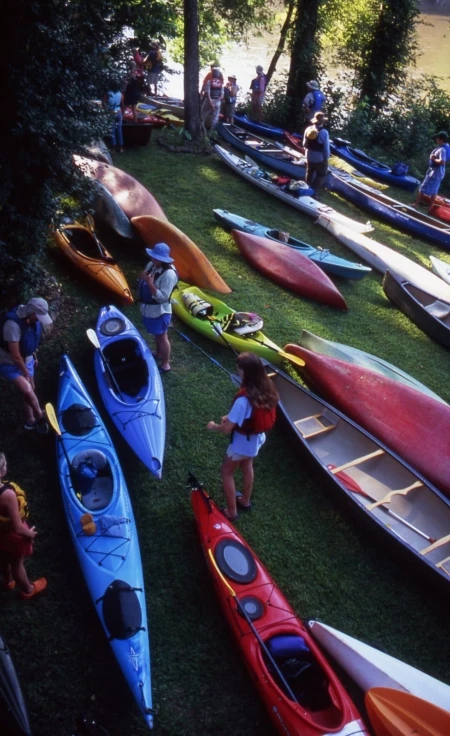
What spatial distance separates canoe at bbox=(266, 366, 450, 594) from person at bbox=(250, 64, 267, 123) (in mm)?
11643

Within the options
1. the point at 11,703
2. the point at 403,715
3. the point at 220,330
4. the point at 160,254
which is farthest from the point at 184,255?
the point at 403,715

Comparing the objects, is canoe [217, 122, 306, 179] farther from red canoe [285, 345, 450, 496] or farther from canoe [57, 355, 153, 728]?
canoe [57, 355, 153, 728]

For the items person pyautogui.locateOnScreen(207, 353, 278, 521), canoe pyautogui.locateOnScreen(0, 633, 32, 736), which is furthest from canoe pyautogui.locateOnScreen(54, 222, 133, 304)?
canoe pyautogui.locateOnScreen(0, 633, 32, 736)

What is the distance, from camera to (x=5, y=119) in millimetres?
4410

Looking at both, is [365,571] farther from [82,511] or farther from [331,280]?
[331,280]

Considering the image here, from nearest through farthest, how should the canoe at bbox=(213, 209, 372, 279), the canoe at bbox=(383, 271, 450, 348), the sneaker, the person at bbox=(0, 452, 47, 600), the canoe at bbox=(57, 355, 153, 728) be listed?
1. the person at bbox=(0, 452, 47, 600)
2. the canoe at bbox=(57, 355, 153, 728)
3. the sneaker
4. the canoe at bbox=(383, 271, 450, 348)
5. the canoe at bbox=(213, 209, 372, 279)

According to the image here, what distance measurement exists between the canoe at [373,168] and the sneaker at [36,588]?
12061 mm

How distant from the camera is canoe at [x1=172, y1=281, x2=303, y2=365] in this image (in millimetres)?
6293

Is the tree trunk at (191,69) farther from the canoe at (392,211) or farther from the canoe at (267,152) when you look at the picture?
the canoe at (392,211)

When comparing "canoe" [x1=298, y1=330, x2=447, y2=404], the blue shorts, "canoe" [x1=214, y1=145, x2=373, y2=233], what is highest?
"canoe" [x1=214, y1=145, x2=373, y2=233]

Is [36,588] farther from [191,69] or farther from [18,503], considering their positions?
[191,69]

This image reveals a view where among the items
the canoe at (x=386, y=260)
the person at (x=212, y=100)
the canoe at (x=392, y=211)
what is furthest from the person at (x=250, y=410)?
the person at (x=212, y=100)

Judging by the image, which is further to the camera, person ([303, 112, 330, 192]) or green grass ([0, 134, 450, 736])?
person ([303, 112, 330, 192])

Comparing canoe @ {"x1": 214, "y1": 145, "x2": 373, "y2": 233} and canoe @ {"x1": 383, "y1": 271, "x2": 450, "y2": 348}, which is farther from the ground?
canoe @ {"x1": 214, "y1": 145, "x2": 373, "y2": 233}
